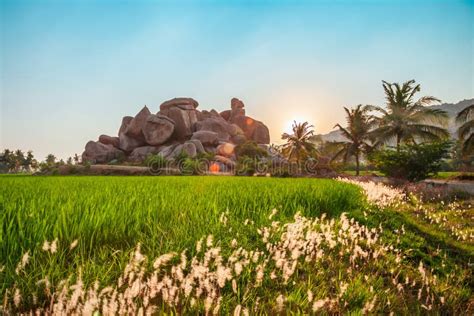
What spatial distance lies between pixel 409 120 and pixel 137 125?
157 feet

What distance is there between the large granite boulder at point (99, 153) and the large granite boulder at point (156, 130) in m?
6.85

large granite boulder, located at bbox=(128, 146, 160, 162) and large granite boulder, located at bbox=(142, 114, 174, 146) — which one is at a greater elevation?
large granite boulder, located at bbox=(142, 114, 174, 146)

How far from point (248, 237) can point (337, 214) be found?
137 inches

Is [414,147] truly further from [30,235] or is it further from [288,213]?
[30,235]

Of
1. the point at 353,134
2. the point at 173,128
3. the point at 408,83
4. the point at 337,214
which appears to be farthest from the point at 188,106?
the point at 337,214

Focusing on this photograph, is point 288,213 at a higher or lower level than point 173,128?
lower

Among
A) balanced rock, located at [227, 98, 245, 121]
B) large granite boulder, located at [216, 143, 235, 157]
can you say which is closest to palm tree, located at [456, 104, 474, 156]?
large granite boulder, located at [216, 143, 235, 157]

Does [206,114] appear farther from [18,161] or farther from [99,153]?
[18,161]

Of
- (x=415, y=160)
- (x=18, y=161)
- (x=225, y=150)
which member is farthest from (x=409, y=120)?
(x=18, y=161)

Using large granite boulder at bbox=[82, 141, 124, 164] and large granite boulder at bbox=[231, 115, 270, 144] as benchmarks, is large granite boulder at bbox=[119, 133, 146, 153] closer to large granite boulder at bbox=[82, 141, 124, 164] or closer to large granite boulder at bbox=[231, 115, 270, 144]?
large granite boulder at bbox=[82, 141, 124, 164]

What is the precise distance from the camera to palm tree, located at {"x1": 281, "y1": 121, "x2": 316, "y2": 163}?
46.8 meters

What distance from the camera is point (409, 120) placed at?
110ft

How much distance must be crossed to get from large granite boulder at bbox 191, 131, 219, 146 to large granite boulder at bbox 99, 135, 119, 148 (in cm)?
1874

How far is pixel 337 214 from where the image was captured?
7.11 metres
